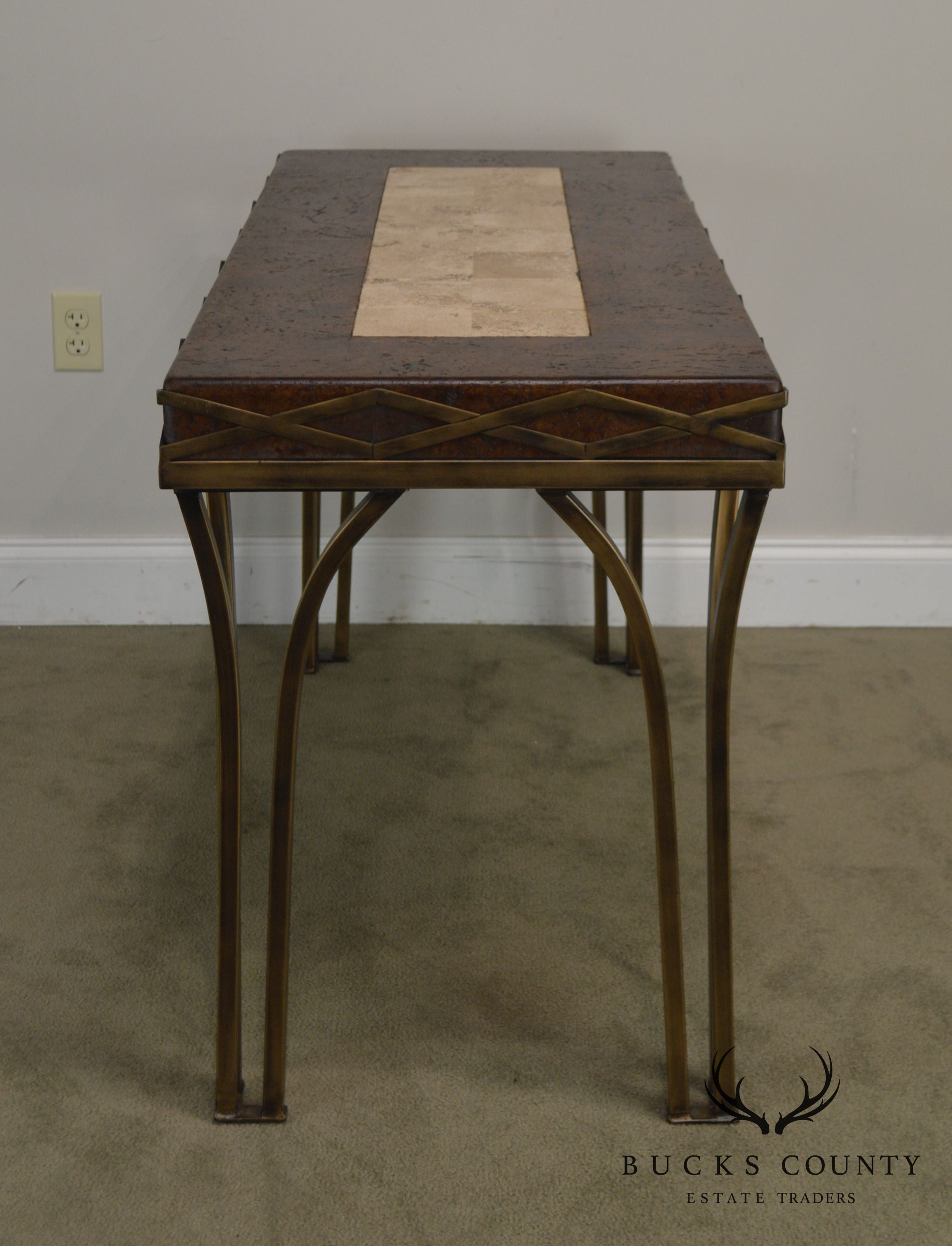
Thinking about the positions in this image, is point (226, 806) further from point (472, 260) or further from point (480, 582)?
point (480, 582)

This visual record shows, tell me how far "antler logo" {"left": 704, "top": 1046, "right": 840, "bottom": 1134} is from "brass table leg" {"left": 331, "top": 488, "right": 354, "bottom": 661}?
2.93 ft

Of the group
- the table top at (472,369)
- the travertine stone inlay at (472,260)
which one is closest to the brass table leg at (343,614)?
the travertine stone inlay at (472,260)

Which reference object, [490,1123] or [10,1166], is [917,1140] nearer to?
[490,1123]

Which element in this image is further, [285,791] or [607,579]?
[607,579]

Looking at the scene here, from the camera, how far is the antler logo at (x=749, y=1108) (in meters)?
1.06

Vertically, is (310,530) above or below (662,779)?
below

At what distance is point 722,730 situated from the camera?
1003mm

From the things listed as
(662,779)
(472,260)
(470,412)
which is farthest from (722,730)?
(472,260)

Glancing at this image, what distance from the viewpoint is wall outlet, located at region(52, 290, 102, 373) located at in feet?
5.82

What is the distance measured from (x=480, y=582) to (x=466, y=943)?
0.74m

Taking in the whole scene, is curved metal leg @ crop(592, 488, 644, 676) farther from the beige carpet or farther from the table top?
the table top

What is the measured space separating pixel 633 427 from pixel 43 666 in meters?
1.18

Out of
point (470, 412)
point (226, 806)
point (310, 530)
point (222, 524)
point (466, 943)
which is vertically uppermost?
point (470, 412)

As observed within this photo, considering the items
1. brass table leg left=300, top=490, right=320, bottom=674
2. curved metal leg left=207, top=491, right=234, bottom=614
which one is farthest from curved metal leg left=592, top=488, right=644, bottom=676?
curved metal leg left=207, top=491, right=234, bottom=614
